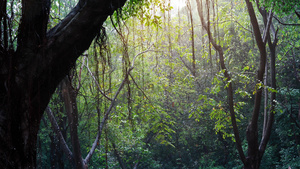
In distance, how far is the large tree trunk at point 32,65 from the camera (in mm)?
1861

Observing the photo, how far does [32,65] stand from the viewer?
200cm

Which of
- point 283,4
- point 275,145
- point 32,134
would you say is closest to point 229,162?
point 275,145

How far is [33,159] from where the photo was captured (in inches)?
78.3

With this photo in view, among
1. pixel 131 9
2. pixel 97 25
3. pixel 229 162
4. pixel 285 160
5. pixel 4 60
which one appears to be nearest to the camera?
pixel 4 60

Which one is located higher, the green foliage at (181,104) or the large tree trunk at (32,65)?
the green foliage at (181,104)

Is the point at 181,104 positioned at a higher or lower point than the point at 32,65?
higher

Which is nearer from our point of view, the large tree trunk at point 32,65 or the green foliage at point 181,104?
the large tree trunk at point 32,65

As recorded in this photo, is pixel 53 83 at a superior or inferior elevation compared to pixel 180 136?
inferior

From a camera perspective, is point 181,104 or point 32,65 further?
point 181,104

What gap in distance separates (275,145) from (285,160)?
5.88ft

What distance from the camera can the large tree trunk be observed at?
186 centimetres

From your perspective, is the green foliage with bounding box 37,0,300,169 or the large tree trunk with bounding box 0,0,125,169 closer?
the large tree trunk with bounding box 0,0,125,169

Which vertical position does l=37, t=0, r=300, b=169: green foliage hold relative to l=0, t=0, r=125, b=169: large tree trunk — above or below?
above

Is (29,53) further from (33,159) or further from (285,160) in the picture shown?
(285,160)
